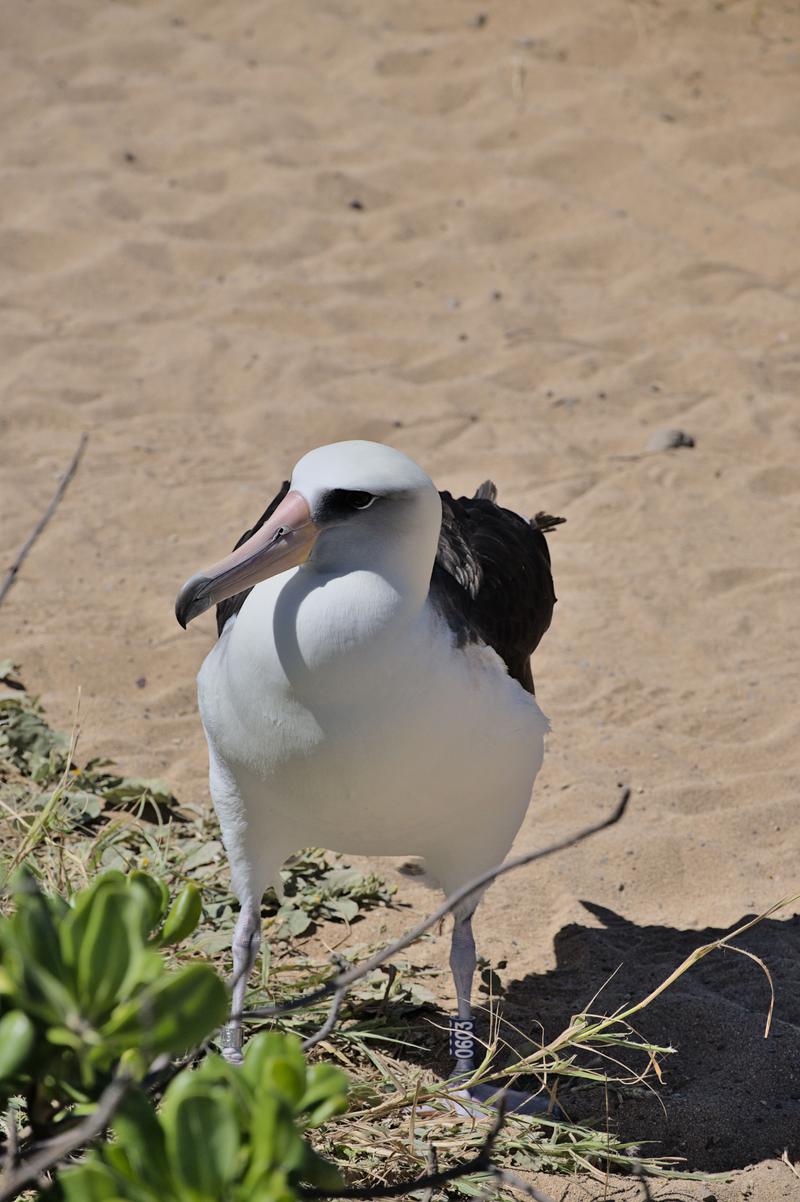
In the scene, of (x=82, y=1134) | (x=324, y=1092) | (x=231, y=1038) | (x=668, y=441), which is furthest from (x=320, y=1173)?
(x=668, y=441)

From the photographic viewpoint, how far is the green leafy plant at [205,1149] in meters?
1.61

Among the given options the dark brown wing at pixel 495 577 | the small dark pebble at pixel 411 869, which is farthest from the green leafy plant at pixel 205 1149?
the small dark pebble at pixel 411 869

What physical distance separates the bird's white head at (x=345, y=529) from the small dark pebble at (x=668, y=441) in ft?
12.9

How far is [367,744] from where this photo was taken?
9.12ft

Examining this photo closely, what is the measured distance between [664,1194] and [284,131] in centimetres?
726

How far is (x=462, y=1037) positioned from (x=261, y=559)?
4.44ft

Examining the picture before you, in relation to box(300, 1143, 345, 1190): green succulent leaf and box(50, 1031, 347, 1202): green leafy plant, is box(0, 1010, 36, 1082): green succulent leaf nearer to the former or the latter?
box(50, 1031, 347, 1202): green leafy plant

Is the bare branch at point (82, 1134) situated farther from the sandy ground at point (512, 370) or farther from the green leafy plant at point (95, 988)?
the sandy ground at point (512, 370)

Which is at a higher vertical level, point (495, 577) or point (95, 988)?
point (95, 988)

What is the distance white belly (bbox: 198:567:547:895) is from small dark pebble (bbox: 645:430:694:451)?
3.51 metres

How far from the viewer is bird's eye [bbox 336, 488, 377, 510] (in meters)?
2.78

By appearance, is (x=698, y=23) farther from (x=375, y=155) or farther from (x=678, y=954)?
(x=678, y=954)

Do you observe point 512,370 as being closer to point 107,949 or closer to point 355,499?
point 355,499

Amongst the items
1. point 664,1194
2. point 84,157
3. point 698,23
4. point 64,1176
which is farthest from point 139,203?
point 64,1176
